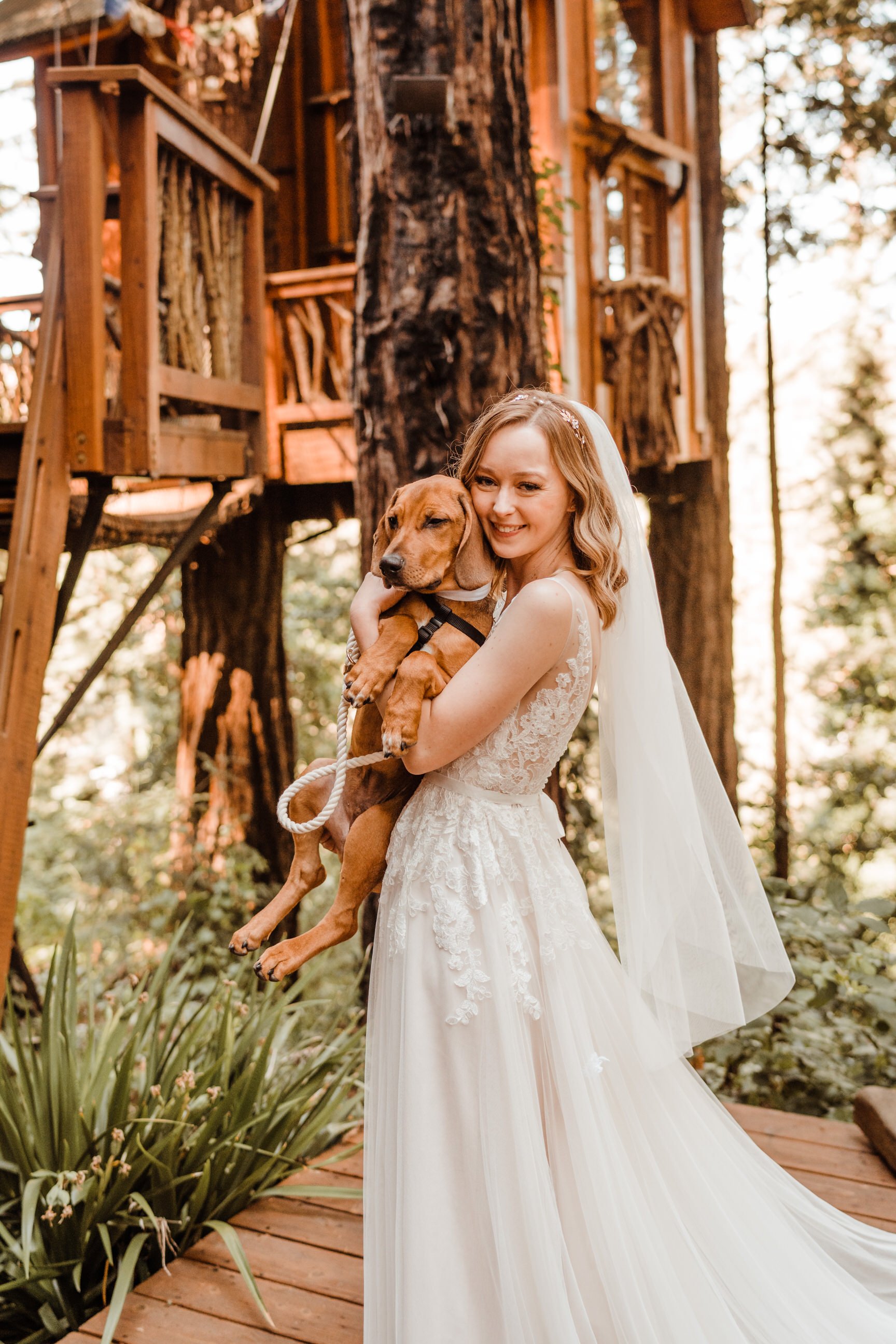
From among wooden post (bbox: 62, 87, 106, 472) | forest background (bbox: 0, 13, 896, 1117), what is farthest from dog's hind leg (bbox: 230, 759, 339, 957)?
forest background (bbox: 0, 13, 896, 1117)

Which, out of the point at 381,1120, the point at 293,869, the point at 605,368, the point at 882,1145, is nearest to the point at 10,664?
the point at 293,869

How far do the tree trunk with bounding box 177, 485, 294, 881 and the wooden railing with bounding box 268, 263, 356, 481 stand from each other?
732 millimetres

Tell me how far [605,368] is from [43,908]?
20.6ft

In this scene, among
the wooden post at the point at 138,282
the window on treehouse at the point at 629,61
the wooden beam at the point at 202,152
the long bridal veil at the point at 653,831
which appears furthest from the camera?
the window on treehouse at the point at 629,61

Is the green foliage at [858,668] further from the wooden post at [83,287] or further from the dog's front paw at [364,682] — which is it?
the dog's front paw at [364,682]

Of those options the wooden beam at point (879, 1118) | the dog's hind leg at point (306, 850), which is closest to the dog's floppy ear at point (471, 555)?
the dog's hind leg at point (306, 850)

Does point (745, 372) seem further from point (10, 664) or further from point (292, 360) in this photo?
point (10, 664)

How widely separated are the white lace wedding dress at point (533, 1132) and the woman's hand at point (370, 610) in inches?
12.1

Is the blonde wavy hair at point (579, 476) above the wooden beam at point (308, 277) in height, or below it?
below

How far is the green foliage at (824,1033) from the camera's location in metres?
4.13

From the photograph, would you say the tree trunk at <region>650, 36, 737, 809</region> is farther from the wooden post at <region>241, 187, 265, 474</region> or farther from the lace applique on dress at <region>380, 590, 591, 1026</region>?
the lace applique on dress at <region>380, 590, 591, 1026</region>

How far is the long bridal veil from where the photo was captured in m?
2.24

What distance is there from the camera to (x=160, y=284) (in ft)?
15.6

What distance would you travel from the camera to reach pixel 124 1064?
2844 millimetres
